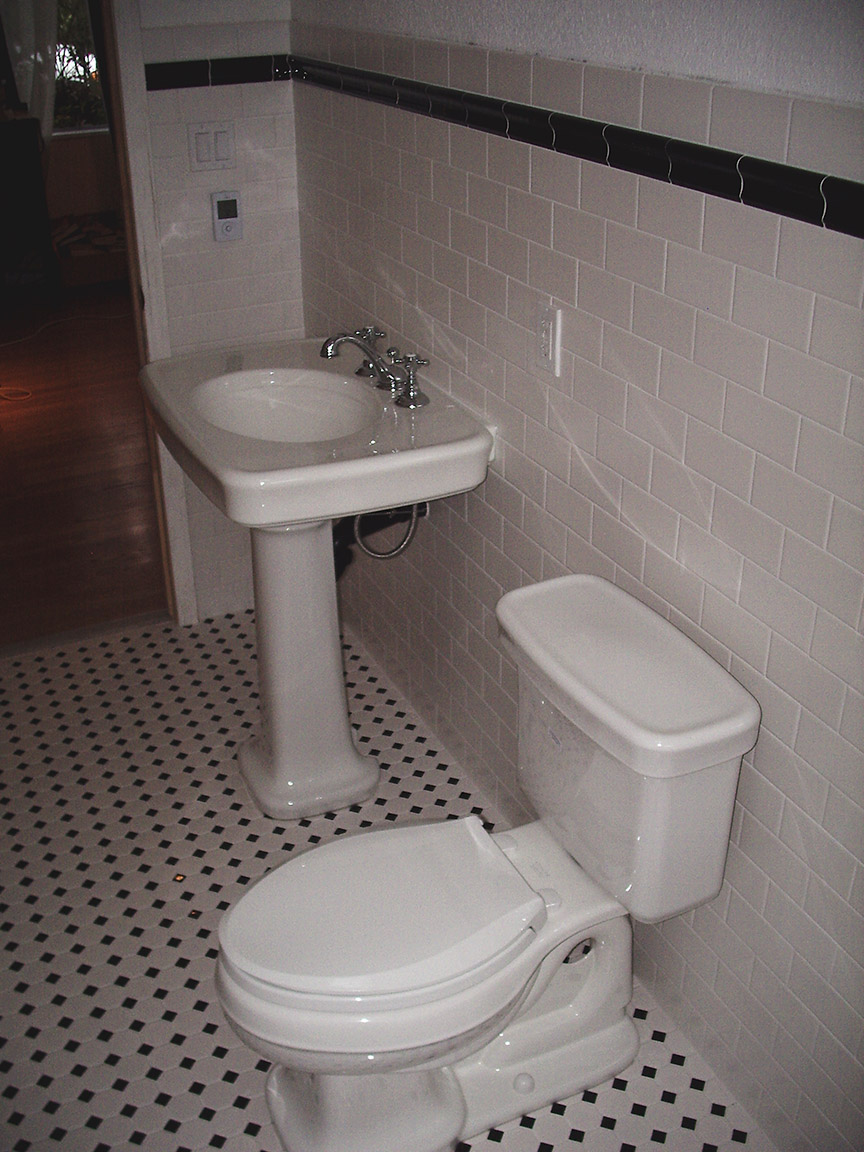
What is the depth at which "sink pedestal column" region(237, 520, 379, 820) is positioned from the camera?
238cm

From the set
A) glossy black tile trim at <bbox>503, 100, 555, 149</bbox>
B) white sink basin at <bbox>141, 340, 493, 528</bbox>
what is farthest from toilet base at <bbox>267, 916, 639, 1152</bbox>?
glossy black tile trim at <bbox>503, 100, 555, 149</bbox>

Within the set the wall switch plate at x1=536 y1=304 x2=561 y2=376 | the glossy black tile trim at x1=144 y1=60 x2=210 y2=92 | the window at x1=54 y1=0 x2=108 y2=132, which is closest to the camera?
the wall switch plate at x1=536 y1=304 x2=561 y2=376

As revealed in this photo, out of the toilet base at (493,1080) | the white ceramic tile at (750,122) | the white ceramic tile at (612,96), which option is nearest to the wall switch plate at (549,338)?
the white ceramic tile at (612,96)

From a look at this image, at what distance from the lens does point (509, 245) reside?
201cm

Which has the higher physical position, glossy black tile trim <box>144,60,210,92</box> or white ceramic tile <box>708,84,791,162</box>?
white ceramic tile <box>708,84,791,162</box>

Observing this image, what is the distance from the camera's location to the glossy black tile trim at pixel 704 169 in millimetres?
1439

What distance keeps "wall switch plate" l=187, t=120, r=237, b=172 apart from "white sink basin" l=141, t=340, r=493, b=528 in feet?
1.60

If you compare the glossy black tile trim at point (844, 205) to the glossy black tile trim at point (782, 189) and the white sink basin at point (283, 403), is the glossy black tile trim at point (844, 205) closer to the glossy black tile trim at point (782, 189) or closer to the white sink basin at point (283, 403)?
the glossy black tile trim at point (782, 189)

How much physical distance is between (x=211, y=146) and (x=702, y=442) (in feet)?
5.39

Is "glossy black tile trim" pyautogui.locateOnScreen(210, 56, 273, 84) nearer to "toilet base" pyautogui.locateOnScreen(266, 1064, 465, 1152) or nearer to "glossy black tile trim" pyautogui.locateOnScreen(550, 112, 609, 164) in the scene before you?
"glossy black tile trim" pyautogui.locateOnScreen(550, 112, 609, 164)

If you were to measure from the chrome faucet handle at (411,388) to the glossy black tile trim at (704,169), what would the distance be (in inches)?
31.3

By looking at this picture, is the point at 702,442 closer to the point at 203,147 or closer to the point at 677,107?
the point at 677,107

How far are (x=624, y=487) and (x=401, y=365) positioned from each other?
0.65 metres

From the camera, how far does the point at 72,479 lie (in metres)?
4.07
